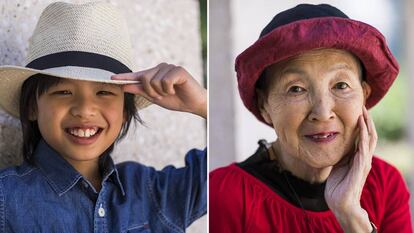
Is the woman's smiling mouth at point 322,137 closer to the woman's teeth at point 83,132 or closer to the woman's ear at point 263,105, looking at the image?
the woman's ear at point 263,105

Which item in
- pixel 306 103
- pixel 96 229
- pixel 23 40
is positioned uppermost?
pixel 23 40

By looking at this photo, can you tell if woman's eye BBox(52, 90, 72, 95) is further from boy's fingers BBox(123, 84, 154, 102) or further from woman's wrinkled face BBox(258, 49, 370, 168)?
woman's wrinkled face BBox(258, 49, 370, 168)

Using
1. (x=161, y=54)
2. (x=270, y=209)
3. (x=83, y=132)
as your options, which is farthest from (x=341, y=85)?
(x=83, y=132)

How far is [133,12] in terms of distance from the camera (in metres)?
1.32

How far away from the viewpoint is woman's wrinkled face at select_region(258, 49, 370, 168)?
3.99ft

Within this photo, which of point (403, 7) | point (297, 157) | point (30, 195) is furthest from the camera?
point (403, 7)

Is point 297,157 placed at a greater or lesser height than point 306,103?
lesser

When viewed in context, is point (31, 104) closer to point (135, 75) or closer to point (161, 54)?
point (135, 75)

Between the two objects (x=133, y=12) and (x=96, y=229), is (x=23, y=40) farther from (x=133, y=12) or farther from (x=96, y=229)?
(x=96, y=229)

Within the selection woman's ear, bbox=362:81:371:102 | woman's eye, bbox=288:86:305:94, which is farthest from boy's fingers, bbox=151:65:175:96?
woman's ear, bbox=362:81:371:102

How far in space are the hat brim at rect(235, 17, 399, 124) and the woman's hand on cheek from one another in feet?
0.32

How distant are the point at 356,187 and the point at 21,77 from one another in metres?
0.66

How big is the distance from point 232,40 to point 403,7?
1.29 feet

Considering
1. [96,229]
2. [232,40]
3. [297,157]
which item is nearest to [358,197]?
[297,157]
